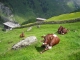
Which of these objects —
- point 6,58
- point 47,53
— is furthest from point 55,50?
point 6,58

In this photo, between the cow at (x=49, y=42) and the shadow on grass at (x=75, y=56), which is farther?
the cow at (x=49, y=42)

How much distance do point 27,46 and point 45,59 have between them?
5.31 meters

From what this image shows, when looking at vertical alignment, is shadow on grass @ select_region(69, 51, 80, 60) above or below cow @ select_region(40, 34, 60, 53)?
below

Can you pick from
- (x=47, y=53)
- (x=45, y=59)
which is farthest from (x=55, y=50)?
(x=45, y=59)

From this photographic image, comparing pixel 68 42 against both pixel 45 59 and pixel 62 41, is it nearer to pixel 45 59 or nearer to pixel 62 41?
pixel 62 41

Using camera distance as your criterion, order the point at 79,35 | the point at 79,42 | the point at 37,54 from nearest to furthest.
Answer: the point at 37,54
the point at 79,42
the point at 79,35

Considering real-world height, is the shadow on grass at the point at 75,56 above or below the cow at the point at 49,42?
below

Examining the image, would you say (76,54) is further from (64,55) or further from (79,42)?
(79,42)

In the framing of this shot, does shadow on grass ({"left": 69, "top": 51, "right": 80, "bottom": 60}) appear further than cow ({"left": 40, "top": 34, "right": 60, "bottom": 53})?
No

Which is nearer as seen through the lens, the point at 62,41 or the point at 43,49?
the point at 43,49

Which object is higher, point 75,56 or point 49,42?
point 49,42

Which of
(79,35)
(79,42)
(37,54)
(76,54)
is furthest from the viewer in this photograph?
(79,35)

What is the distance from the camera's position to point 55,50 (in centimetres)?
2456

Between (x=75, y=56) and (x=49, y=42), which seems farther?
(x=49, y=42)
